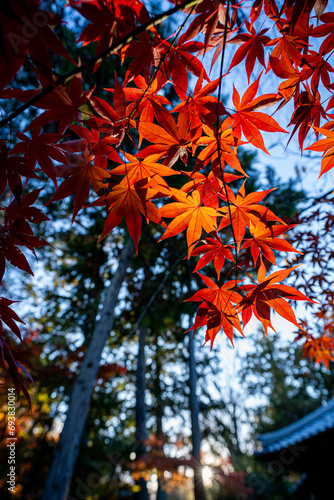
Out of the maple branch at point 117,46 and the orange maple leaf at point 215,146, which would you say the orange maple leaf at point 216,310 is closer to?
the orange maple leaf at point 215,146

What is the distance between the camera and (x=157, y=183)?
2.70ft

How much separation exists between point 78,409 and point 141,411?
570 cm

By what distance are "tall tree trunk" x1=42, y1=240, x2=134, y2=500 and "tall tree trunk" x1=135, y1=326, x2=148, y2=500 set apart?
3.42 m

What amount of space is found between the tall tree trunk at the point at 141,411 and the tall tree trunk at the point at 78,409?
3421 millimetres

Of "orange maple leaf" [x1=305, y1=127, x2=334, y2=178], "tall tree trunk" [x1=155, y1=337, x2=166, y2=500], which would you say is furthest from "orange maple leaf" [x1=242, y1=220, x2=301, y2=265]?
"tall tree trunk" [x1=155, y1=337, x2=166, y2=500]

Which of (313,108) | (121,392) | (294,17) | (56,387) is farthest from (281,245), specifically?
(121,392)

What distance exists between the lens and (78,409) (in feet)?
9.82

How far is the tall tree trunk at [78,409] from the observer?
2.58 m

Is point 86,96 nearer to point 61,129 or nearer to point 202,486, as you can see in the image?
point 61,129

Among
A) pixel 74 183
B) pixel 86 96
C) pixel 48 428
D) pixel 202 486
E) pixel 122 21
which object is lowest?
pixel 202 486

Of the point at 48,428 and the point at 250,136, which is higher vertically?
the point at 250,136

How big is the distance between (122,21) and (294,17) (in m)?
0.49

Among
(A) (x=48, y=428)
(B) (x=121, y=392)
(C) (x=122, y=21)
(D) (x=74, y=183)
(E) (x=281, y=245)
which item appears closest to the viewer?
(C) (x=122, y=21)

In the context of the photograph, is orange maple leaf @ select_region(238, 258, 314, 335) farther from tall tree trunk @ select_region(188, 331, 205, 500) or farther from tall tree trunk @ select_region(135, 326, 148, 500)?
tall tree trunk @ select_region(135, 326, 148, 500)
